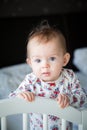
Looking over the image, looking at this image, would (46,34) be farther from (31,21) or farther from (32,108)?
(31,21)

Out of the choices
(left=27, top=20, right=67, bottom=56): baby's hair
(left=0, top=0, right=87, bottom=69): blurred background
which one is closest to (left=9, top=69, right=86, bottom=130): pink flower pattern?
(left=27, top=20, right=67, bottom=56): baby's hair

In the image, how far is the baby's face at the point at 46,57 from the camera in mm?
610

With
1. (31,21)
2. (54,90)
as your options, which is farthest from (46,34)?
(31,21)

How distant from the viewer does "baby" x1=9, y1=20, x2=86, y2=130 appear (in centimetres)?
61

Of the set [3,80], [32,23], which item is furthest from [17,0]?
[3,80]

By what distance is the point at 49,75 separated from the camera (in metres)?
0.65

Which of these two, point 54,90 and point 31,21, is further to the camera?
point 31,21

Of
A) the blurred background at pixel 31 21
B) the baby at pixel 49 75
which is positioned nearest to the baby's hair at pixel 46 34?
the baby at pixel 49 75

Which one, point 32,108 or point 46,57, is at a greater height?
point 46,57

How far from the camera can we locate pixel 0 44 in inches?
55.0

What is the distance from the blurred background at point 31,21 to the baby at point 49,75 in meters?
0.68

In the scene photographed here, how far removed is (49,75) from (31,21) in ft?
2.96

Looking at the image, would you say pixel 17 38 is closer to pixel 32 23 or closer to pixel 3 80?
pixel 32 23

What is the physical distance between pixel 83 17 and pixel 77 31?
0.10 m
